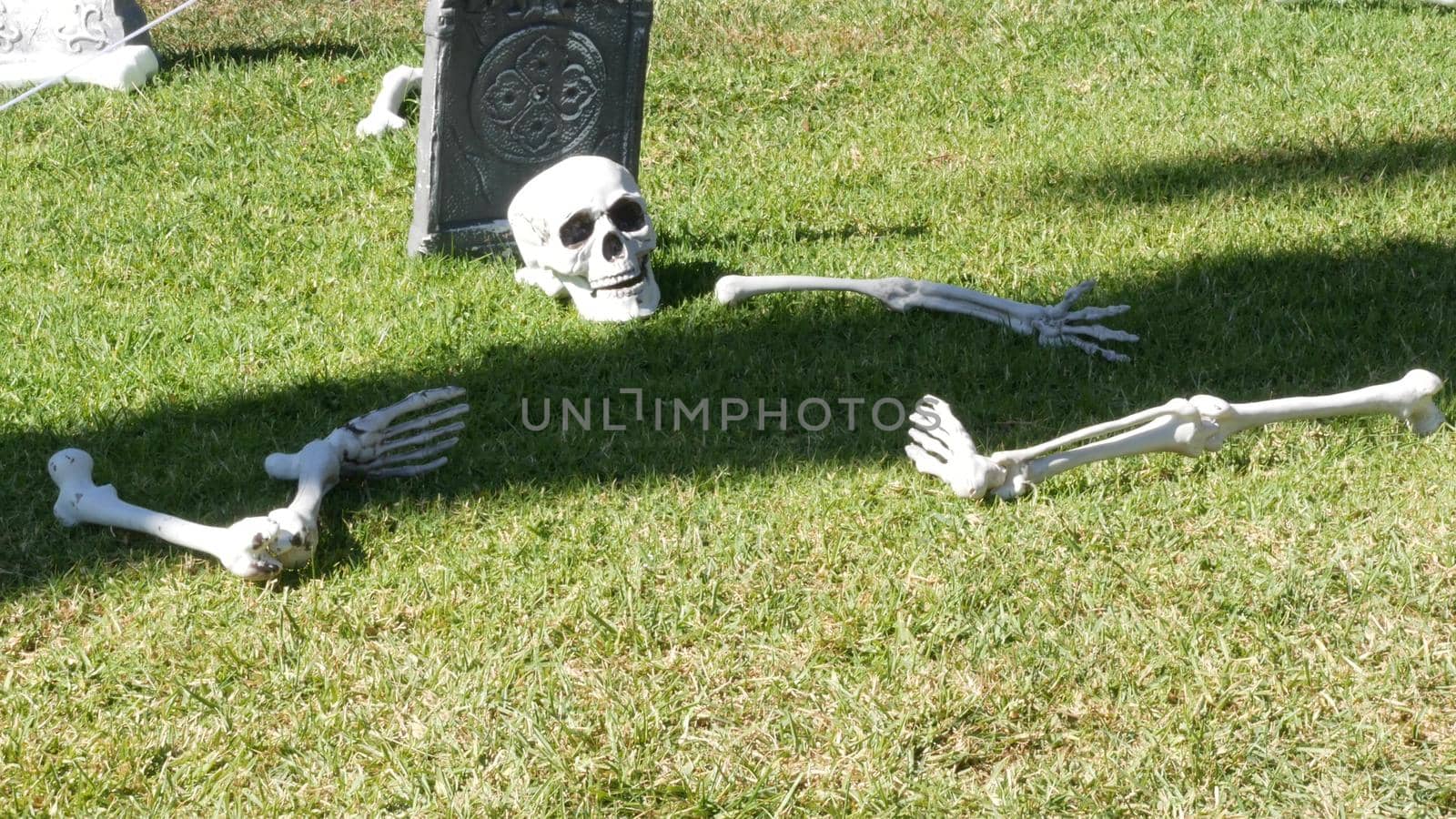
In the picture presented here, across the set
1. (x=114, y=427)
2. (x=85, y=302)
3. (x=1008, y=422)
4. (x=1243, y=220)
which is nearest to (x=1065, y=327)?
(x=1008, y=422)

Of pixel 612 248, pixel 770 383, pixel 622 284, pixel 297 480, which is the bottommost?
pixel 297 480

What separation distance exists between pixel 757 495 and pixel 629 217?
4.87ft

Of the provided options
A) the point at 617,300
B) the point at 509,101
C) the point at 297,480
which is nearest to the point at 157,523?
the point at 297,480

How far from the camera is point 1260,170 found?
6.01m

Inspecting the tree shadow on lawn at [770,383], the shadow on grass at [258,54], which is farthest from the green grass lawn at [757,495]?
the shadow on grass at [258,54]

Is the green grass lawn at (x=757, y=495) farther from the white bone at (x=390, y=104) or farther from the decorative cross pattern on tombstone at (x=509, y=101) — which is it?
the decorative cross pattern on tombstone at (x=509, y=101)

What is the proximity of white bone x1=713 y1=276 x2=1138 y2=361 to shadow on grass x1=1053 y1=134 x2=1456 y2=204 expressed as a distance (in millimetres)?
1208

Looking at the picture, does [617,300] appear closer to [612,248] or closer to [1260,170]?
[612,248]

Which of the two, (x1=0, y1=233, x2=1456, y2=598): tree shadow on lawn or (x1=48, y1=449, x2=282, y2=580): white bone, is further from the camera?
(x1=0, y1=233, x2=1456, y2=598): tree shadow on lawn

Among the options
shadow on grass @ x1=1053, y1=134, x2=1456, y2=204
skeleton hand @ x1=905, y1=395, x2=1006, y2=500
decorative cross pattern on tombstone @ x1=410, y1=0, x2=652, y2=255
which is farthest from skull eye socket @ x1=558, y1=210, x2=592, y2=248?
shadow on grass @ x1=1053, y1=134, x2=1456, y2=204

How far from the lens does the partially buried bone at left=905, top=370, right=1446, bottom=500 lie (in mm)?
3594

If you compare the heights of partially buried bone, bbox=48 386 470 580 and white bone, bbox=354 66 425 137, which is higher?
white bone, bbox=354 66 425 137

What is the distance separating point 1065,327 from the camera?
4484 millimetres

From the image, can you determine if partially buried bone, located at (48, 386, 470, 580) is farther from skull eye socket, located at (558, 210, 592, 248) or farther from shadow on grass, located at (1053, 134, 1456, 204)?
shadow on grass, located at (1053, 134, 1456, 204)
